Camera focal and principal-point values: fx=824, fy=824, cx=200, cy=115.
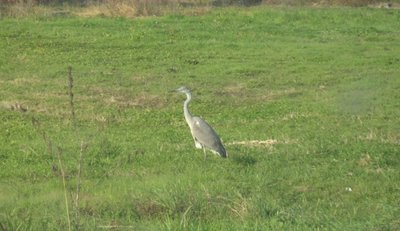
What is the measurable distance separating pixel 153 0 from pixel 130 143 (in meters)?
19.6

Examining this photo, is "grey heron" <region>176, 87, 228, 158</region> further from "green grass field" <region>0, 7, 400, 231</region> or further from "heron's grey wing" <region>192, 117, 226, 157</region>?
"green grass field" <region>0, 7, 400, 231</region>

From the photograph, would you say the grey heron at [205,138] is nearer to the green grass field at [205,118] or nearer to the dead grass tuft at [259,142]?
the green grass field at [205,118]

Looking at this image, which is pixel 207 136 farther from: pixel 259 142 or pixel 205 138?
pixel 259 142

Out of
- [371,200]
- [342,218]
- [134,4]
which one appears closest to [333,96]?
[371,200]

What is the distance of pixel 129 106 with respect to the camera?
49.2ft

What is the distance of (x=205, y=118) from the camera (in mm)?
14484

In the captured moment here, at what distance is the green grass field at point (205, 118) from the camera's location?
785 cm

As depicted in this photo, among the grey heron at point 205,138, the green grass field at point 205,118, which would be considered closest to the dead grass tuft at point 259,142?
the green grass field at point 205,118

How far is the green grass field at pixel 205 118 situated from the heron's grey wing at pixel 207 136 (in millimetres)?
175

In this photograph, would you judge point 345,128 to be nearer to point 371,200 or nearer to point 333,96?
point 333,96

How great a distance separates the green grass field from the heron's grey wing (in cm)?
17

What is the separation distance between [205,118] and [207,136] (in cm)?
397

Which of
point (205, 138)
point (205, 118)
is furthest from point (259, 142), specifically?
point (205, 118)

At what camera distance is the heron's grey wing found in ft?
33.7
